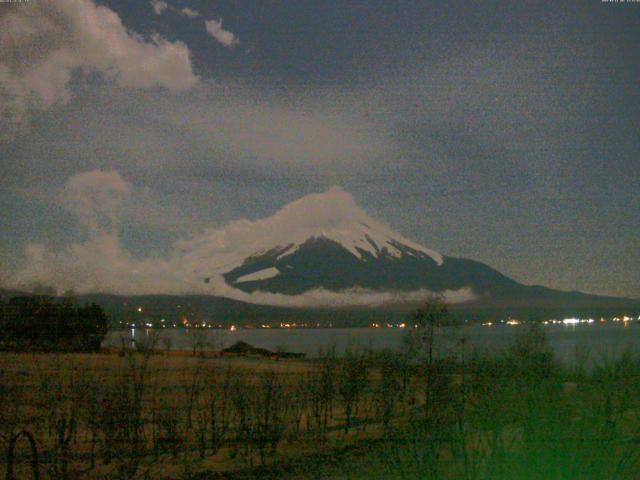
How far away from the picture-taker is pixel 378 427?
14.3 m

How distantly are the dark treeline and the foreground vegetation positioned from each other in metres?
13.6

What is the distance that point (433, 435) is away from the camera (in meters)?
6.59

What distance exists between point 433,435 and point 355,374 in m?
9.40

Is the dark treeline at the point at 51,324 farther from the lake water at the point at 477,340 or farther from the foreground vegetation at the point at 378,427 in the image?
the foreground vegetation at the point at 378,427

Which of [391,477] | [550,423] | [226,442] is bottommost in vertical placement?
[226,442]

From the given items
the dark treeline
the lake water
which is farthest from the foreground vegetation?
the dark treeline

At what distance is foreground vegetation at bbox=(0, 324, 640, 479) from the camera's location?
5902mm

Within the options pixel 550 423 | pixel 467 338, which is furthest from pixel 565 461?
pixel 467 338

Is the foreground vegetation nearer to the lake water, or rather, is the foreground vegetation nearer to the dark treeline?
the lake water

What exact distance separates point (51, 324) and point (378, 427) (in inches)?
1064

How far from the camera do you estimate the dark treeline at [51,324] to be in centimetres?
3341

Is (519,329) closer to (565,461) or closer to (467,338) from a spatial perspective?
(467,338)

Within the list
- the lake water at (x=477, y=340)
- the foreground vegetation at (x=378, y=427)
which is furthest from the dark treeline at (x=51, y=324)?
the foreground vegetation at (x=378, y=427)

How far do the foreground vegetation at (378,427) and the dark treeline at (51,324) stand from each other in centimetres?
1362
